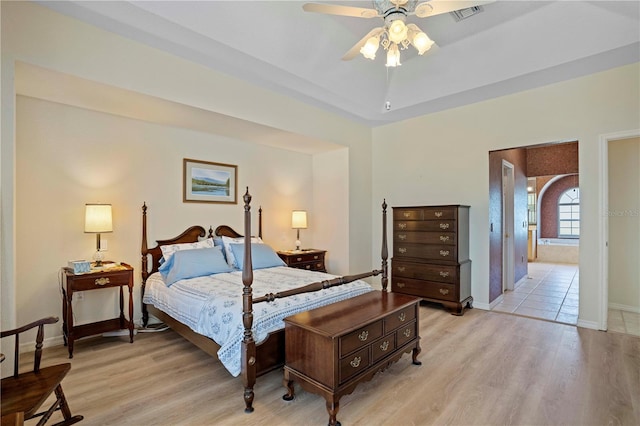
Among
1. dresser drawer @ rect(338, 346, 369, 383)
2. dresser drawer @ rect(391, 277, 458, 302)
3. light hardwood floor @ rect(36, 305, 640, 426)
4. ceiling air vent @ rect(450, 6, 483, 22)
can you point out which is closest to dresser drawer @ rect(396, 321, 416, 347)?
light hardwood floor @ rect(36, 305, 640, 426)

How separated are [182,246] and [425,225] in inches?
128

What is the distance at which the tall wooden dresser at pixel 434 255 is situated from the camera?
13.5 ft

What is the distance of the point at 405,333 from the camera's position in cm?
260

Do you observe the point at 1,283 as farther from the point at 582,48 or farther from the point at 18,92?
the point at 582,48

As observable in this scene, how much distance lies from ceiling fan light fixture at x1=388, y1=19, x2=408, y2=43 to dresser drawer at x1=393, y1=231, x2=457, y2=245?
268 cm

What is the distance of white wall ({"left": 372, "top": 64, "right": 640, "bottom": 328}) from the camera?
3.50m

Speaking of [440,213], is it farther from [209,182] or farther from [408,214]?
[209,182]

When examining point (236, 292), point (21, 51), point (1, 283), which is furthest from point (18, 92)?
A: point (236, 292)

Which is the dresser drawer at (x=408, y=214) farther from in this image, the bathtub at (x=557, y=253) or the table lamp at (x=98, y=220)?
the bathtub at (x=557, y=253)

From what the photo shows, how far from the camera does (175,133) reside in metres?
3.98

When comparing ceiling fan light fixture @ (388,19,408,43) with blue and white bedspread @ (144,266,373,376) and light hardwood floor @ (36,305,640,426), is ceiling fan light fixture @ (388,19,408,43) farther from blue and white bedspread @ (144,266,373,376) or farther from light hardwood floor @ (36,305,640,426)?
light hardwood floor @ (36,305,640,426)

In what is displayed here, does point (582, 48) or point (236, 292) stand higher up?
point (582, 48)

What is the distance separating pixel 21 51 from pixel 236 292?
8.36 ft

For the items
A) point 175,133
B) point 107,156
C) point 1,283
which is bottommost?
point 1,283
